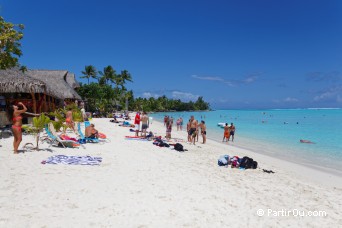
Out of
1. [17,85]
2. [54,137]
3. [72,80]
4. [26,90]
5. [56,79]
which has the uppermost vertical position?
[72,80]

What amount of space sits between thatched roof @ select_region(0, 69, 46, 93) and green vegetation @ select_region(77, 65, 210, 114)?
64.3 ft

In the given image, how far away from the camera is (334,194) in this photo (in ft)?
20.1

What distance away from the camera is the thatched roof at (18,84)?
538 inches

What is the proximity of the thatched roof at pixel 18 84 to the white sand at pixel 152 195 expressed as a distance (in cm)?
670

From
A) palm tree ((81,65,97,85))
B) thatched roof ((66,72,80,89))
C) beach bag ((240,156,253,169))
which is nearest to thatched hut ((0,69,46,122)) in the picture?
beach bag ((240,156,253,169))

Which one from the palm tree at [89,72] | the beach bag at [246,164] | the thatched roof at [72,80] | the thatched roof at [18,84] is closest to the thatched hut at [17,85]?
the thatched roof at [18,84]

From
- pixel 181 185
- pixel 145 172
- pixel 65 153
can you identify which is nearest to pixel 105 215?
pixel 181 185

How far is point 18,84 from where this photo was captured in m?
13.7

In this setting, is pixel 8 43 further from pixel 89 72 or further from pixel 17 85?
pixel 89 72

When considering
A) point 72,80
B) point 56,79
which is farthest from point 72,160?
point 72,80

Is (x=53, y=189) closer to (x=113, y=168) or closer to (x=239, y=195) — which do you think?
(x=113, y=168)

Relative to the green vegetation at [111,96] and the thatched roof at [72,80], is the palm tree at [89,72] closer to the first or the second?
the green vegetation at [111,96]

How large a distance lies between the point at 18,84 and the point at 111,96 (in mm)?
24605

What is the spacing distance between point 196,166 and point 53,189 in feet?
13.0
